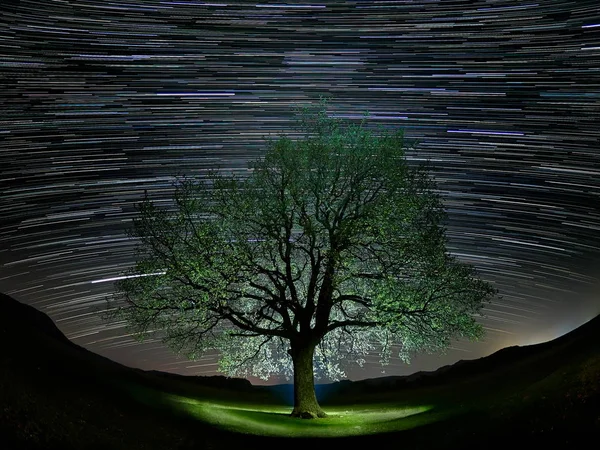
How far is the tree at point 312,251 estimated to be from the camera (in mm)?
33562

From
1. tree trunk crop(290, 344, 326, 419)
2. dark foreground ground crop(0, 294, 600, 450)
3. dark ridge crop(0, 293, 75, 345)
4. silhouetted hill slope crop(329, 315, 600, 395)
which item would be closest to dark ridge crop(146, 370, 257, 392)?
silhouetted hill slope crop(329, 315, 600, 395)

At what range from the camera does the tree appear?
33.6 m

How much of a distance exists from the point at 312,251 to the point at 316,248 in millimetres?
300

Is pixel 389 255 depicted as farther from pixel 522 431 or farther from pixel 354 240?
pixel 522 431

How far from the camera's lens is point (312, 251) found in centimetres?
3456

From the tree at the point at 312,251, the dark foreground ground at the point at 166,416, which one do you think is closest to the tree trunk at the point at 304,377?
the tree at the point at 312,251

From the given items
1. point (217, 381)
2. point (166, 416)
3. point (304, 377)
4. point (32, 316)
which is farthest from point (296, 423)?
point (32, 316)

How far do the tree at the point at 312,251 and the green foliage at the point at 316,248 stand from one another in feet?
0.20

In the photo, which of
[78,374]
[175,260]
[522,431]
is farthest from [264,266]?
[522,431]

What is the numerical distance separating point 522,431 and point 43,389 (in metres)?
19.8

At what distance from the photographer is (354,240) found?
33719 millimetres

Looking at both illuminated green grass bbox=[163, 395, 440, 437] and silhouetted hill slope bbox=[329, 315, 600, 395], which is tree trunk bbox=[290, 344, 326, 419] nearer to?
illuminated green grass bbox=[163, 395, 440, 437]

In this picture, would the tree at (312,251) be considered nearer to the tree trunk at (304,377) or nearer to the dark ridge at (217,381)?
the tree trunk at (304,377)

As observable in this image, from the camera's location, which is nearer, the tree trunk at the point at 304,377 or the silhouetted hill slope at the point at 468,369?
the tree trunk at the point at 304,377
